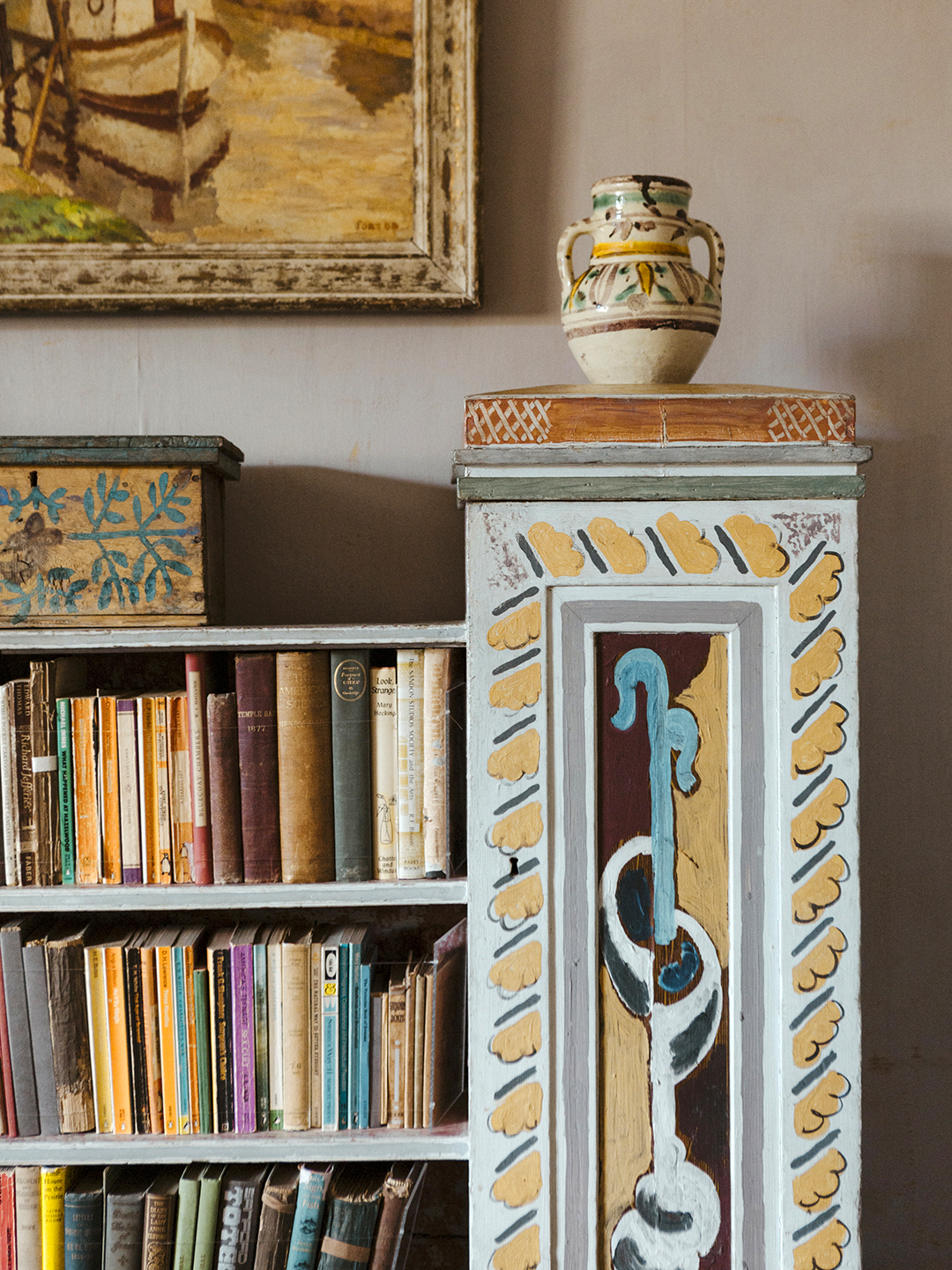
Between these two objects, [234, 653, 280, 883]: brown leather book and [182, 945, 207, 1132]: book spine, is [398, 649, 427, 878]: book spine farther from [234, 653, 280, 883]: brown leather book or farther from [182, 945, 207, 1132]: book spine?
[182, 945, 207, 1132]: book spine

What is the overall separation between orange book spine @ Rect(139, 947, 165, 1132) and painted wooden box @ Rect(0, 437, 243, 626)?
47 cm

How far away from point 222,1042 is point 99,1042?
0.16m

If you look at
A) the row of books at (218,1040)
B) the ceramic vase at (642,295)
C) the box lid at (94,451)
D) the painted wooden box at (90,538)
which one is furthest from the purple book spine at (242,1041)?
the ceramic vase at (642,295)

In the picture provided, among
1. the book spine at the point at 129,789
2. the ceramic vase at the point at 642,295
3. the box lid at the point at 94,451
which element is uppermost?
the ceramic vase at the point at 642,295

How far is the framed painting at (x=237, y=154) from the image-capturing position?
1.47 meters

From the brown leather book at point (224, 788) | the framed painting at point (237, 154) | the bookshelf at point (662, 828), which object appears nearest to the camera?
the bookshelf at point (662, 828)

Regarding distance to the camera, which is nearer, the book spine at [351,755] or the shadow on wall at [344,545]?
the book spine at [351,755]

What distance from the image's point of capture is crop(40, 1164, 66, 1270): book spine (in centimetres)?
123

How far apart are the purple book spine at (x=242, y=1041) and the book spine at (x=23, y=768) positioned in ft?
0.95

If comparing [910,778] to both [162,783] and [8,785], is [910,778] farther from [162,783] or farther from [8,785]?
[8,785]

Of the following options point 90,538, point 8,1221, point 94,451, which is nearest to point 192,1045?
point 8,1221

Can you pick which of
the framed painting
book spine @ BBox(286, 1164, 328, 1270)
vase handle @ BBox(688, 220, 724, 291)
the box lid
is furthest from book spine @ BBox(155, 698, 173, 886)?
vase handle @ BBox(688, 220, 724, 291)

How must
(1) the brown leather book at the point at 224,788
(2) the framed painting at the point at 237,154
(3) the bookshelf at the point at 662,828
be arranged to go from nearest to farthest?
(3) the bookshelf at the point at 662,828 < (1) the brown leather book at the point at 224,788 < (2) the framed painting at the point at 237,154

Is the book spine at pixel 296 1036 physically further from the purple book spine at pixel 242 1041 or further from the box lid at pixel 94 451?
the box lid at pixel 94 451
